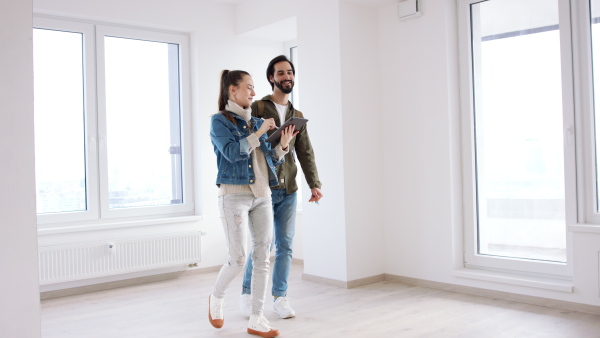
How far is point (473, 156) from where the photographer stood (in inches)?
154

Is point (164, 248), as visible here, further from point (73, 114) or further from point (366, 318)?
point (366, 318)

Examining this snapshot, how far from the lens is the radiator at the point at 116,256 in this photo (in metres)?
4.02

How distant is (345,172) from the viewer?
4145mm

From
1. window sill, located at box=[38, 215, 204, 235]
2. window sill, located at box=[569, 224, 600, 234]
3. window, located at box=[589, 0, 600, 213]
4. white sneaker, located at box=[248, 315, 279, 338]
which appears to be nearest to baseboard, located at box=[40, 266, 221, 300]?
window sill, located at box=[38, 215, 204, 235]

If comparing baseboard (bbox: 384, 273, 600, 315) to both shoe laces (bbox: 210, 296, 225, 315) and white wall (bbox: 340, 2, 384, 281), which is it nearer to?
white wall (bbox: 340, 2, 384, 281)

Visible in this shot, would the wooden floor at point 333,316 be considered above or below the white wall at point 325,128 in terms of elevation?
below

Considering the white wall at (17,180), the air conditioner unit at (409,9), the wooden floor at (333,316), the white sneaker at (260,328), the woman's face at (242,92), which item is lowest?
the wooden floor at (333,316)

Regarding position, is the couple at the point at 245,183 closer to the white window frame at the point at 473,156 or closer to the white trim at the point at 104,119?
the white window frame at the point at 473,156

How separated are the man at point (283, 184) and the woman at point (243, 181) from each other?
240 millimetres

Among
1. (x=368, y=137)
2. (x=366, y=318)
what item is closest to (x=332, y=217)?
(x=368, y=137)

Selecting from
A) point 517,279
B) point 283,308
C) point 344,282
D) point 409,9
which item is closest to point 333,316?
point 283,308

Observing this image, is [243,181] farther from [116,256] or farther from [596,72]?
[596,72]

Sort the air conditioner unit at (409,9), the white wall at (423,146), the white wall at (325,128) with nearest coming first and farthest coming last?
1. the white wall at (423,146)
2. the air conditioner unit at (409,9)
3. the white wall at (325,128)

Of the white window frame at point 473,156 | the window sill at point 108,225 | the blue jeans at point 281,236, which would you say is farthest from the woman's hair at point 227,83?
the window sill at point 108,225
